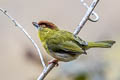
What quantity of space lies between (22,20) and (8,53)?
45.1 inches

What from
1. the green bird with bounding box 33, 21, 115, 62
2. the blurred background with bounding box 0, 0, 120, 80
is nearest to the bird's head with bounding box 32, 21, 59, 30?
the green bird with bounding box 33, 21, 115, 62

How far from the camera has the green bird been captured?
14.2ft

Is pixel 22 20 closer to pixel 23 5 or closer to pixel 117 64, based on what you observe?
pixel 23 5

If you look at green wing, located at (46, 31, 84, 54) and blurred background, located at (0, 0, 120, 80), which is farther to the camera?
blurred background, located at (0, 0, 120, 80)

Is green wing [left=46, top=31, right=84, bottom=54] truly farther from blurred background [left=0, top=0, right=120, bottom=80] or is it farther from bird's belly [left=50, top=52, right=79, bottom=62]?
blurred background [left=0, top=0, right=120, bottom=80]

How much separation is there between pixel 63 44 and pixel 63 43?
1 centimetres

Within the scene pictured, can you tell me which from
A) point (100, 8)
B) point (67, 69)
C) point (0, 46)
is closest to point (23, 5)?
point (0, 46)

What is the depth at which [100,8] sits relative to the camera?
10.8 m

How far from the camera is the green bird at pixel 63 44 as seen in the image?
170 inches

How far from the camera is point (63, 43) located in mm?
4418

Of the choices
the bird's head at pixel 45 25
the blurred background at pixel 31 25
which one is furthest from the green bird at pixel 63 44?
the blurred background at pixel 31 25

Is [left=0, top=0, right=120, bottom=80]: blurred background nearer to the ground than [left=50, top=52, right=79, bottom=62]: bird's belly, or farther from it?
nearer to the ground

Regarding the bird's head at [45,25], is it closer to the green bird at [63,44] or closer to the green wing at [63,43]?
the green bird at [63,44]

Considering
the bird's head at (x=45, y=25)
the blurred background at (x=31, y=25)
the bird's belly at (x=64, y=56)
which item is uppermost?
the bird's head at (x=45, y=25)
